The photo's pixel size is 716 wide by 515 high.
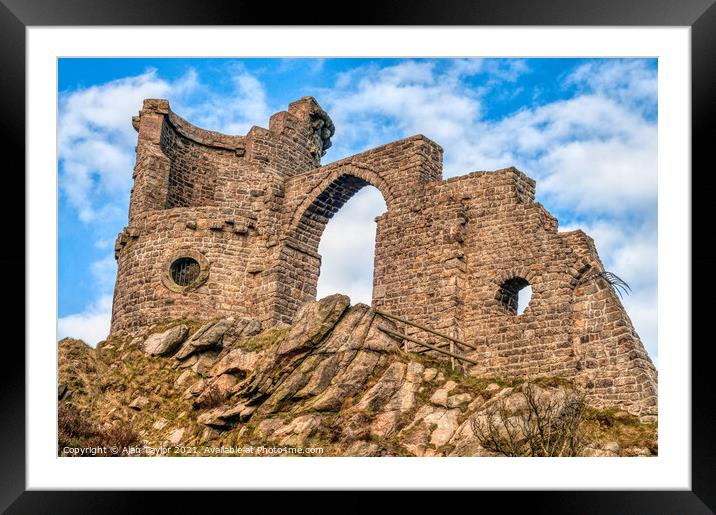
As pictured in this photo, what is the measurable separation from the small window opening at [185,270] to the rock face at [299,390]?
172 cm

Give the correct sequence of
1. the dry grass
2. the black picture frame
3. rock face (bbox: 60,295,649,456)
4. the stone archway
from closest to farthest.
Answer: the black picture frame < rock face (bbox: 60,295,649,456) < the dry grass < the stone archway

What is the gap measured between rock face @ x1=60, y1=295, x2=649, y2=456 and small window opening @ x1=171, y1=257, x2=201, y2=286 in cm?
172

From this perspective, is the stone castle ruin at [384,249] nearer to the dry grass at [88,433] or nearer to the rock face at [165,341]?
the rock face at [165,341]

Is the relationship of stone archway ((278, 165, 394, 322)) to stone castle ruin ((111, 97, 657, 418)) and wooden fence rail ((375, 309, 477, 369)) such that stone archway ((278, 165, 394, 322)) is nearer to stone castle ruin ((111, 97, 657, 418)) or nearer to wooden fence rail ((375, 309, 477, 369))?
stone castle ruin ((111, 97, 657, 418))

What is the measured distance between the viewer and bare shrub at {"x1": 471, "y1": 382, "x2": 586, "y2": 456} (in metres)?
20.1

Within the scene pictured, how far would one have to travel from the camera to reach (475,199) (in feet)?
85.3

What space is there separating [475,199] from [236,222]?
7225 mm

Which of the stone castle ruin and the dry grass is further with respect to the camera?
the dry grass

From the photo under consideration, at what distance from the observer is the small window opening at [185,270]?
97.3ft

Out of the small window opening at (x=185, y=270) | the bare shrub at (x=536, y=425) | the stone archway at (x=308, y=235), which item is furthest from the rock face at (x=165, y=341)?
the bare shrub at (x=536, y=425)

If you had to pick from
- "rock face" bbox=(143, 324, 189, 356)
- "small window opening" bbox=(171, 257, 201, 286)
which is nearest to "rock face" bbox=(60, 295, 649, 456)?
"rock face" bbox=(143, 324, 189, 356)
